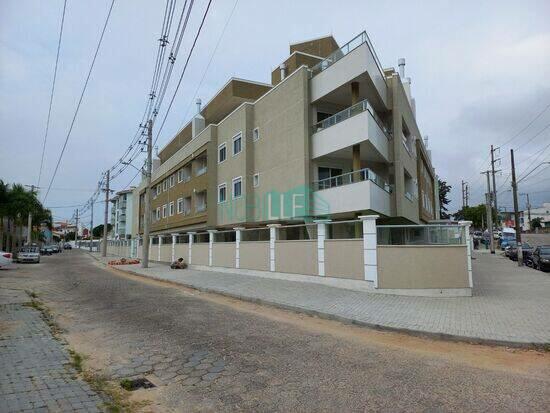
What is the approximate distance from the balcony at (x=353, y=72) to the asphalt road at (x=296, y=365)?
1242 cm

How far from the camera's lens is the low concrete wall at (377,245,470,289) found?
A: 12.9 metres

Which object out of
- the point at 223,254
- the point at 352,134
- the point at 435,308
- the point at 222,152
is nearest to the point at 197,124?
the point at 222,152

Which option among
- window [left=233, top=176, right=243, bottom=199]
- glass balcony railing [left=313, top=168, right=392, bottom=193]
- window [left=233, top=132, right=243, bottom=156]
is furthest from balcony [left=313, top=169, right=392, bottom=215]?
window [left=233, top=132, right=243, bottom=156]

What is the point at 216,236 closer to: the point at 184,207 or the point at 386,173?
the point at 386,173

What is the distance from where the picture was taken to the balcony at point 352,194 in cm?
1769

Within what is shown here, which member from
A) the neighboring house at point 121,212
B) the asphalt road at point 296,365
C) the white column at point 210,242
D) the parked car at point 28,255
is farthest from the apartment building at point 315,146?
the neighboring house at point 121,212

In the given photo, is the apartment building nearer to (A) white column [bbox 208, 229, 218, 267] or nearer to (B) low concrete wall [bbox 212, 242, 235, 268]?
(A) white column [bbox 208, 229, 218, 267]

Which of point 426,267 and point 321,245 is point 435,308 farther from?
point 321,245

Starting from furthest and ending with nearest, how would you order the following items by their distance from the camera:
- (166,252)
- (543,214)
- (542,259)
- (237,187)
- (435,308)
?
(543,214)
(166,252)
(237,187)
(542,259)
(435,308)

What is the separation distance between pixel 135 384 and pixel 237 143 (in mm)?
22301

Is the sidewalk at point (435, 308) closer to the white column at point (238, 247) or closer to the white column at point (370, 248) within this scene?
the white column at point (370, 248)

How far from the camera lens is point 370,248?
521 inches

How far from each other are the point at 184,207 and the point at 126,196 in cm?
6336

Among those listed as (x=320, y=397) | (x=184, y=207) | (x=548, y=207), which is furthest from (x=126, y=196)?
(x=548, y=207)
